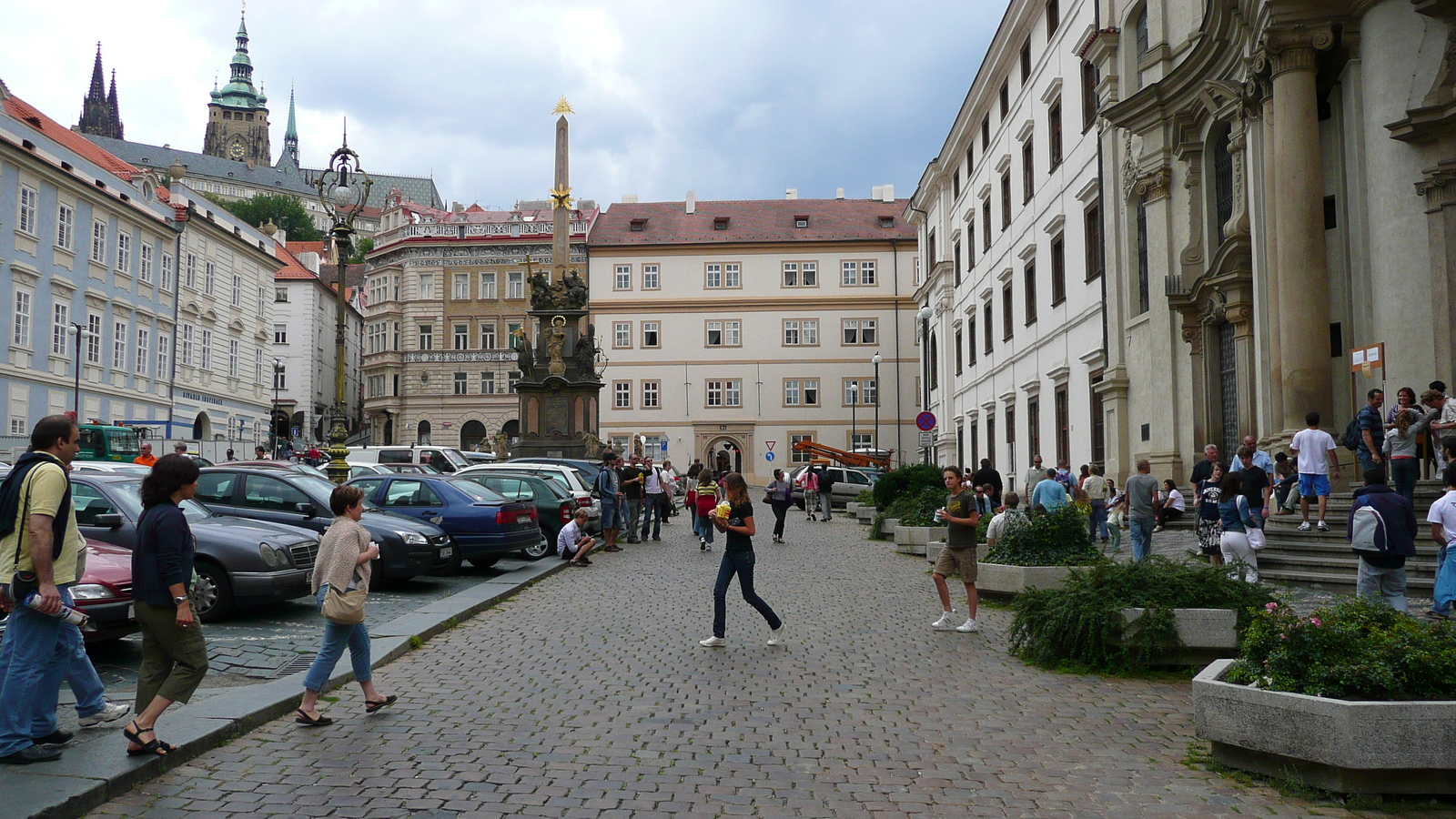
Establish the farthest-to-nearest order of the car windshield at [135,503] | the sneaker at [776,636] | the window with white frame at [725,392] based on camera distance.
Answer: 1. the window with white frame at [725,392]
2. the car windshield at [135,503]
3. the sneaker at [776,636]

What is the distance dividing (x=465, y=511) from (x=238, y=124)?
174741mm

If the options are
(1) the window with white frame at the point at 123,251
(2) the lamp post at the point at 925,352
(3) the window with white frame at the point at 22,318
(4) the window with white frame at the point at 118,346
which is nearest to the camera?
(3) the window with white frame at the point at 22,318

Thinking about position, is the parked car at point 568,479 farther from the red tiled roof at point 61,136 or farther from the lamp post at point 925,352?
the red tiled roof at point 61,136

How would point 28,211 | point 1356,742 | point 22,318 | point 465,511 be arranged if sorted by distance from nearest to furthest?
1. point 1356,742
2. point 465,511
3. point 22,318
4. point 28,211

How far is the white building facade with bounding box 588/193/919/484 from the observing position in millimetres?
68750

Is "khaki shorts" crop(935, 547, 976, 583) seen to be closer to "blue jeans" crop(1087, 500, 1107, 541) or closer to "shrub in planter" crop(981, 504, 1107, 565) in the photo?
"shrub in planter" crop(981, 504, 1107, 565)

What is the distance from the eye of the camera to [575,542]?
19.0 meters

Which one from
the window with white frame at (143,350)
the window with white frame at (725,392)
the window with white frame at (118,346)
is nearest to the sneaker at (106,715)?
the window with white frame at (118,346)

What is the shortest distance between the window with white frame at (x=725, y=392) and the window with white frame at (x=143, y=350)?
3088cm

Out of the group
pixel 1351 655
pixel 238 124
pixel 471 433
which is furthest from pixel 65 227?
pixel 238 124

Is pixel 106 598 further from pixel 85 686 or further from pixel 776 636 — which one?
pixel 776 636

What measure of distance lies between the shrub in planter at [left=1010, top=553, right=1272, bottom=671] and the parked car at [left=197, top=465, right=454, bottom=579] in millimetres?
7981

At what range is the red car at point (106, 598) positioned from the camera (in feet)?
29.6

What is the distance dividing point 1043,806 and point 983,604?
7719 millimetres
